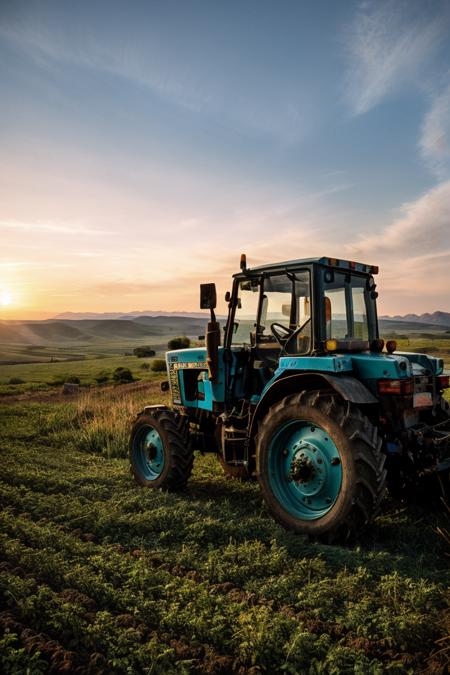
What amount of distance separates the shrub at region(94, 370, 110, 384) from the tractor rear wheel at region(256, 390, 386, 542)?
22776 mm

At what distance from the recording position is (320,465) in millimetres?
4777

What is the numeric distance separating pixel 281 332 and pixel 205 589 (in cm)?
302

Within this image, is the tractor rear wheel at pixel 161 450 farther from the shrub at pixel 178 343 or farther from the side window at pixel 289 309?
the shrub at pixel 178 343

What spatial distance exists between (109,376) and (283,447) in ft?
78.1


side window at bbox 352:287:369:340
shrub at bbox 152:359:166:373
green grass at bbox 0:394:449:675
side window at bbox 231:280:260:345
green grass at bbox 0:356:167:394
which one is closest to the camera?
green grass at bbox 0:394:449:675

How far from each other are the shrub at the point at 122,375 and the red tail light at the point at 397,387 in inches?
898

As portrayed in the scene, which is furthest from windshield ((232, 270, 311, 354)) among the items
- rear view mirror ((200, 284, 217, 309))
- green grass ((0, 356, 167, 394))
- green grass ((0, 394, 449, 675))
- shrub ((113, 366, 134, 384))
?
shrub ((113, 366, 134, 384))

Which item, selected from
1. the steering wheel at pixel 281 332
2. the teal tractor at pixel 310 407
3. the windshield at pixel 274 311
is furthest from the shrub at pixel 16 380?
the steering wheel at pixel 281 332

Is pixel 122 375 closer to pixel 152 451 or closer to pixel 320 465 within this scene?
pixel 152 451

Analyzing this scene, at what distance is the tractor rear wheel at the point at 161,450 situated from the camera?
6391 mm

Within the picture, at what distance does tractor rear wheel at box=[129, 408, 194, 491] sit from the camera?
6391 mm

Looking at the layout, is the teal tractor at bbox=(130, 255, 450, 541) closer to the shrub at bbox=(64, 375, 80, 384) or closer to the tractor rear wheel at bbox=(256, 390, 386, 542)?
the tractor rear wheel at bbox=(256, 390, 386, 542)

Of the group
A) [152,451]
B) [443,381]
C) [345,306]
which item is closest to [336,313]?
[345,306]

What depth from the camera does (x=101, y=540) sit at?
189 inches
